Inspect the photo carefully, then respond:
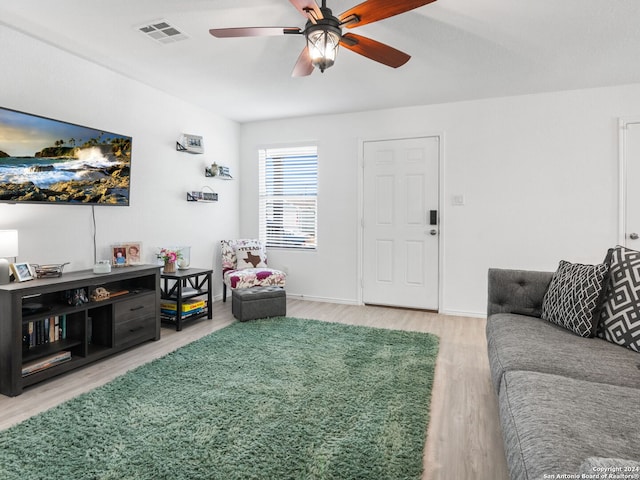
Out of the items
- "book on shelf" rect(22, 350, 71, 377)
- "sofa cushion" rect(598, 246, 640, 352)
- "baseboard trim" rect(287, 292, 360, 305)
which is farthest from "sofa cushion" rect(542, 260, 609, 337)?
"book on shelf" rect(22, 350, 71, 377)

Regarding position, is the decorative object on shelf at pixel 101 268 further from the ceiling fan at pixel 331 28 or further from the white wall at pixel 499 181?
the white wall at pixel 499 181

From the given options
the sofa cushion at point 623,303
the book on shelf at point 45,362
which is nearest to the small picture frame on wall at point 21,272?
the book on shelf at point 45,362

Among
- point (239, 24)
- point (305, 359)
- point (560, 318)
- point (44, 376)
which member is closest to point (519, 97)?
point (560, 318)

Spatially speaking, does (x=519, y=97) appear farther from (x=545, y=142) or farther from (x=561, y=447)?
(x=561, y=447)

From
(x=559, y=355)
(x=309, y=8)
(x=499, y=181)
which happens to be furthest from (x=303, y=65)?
(x=499, y=181)

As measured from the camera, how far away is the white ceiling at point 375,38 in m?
2.36

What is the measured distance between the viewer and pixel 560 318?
2.17 metres

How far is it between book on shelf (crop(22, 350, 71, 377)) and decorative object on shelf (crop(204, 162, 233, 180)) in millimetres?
2567

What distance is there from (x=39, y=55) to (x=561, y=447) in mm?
3867

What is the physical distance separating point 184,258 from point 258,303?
971 millimetres

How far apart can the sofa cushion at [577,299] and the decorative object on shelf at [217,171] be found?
12.4 feet

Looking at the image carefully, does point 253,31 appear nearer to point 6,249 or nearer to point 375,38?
point 375,38

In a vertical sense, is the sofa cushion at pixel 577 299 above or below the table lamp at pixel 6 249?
below

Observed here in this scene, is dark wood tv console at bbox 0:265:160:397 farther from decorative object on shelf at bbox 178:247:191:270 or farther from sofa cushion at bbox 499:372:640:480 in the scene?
sofa cushion at bbox 499:372:640:480
